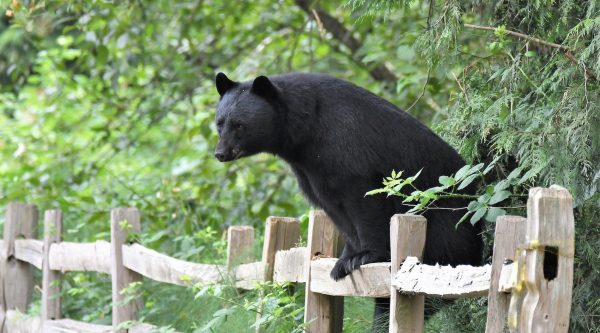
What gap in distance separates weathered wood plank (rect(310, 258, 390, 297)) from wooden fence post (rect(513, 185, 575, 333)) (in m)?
1.03

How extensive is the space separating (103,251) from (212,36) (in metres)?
3.69

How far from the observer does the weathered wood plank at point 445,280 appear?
2.58 meters

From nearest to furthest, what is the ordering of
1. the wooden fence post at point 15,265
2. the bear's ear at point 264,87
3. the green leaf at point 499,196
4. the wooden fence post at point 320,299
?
1. the green leaf at point 499,196
2. the wooden fence post at point 320,299
3. the bear's ear at point 264,87
4. the wooden fence post at point 15,265

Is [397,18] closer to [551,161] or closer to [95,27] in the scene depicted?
[95,27]

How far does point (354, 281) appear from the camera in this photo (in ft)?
11.7

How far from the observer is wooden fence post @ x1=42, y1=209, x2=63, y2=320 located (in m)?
6.17

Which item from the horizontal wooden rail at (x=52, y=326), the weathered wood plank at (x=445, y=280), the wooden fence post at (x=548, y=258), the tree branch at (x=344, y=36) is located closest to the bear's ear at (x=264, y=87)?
the horizontal wooden rail at (x=52, y=326)

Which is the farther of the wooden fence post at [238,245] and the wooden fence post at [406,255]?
the wooden fence post at [238,245]

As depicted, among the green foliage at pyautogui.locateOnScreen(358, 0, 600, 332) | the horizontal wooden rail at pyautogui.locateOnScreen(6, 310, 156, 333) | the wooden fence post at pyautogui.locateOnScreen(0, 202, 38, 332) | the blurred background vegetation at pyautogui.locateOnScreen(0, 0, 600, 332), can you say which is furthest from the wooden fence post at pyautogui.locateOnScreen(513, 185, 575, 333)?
the wooden fence post at pyautogui.locateOnScreen(0, 202, 38, 332)

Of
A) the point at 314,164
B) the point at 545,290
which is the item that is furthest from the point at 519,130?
the point at 545,290

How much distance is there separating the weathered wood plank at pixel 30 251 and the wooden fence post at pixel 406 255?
13.2 ft

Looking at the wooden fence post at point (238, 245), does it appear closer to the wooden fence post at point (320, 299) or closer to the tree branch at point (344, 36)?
the wooden fence post at point (320, 299)

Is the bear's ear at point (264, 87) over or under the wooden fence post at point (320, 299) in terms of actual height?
over

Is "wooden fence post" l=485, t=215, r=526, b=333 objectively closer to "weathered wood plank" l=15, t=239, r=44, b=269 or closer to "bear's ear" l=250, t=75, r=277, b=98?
"bear's ear" l=250, t=75, r=277, b=98
